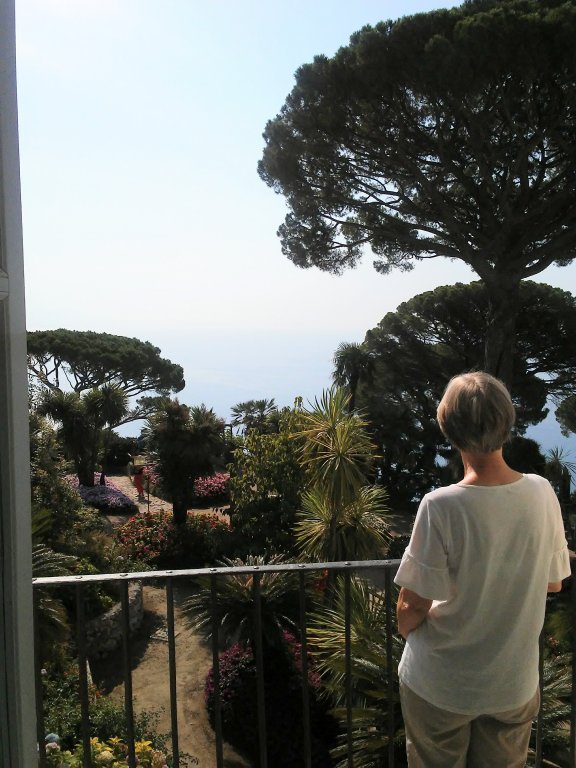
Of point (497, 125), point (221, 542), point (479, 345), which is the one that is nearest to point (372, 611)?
point (221, 542)

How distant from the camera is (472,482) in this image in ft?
4.20

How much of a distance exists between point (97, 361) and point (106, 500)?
9.44 metres

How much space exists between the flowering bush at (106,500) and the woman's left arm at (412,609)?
14.3 metres

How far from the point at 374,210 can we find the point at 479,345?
4.95 m

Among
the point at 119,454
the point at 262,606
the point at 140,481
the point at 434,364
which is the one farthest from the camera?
the point at 119,454

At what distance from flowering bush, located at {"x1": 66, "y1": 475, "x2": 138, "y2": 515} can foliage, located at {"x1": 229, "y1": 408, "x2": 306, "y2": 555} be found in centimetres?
494

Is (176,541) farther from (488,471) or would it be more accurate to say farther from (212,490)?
(488,471)

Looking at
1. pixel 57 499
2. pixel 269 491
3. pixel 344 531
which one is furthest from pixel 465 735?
pixel 269 491

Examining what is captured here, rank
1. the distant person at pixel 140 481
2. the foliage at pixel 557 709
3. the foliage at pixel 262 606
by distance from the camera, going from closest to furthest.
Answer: the foliage at pixel 557 709 < the foliage at pixel 262 606 < the distant person at pixel 140 481

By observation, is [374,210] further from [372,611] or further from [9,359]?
[9,359]

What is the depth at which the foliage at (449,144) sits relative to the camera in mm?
11852

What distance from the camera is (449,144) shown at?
Result: 13.9 metres

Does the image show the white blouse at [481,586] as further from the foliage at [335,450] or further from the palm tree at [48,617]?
the foliage at [335,450]

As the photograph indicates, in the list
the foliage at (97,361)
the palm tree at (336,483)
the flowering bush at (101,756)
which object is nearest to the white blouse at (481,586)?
the flowering bush at (101,756)
